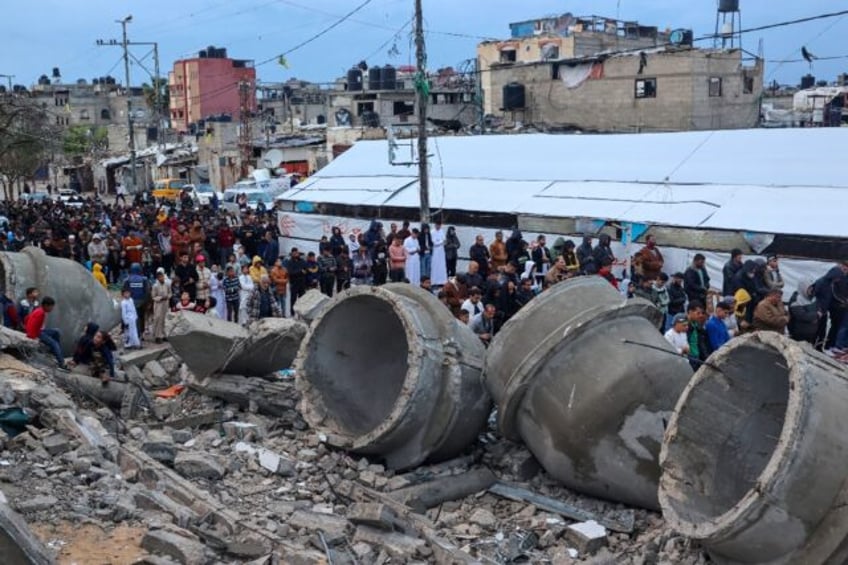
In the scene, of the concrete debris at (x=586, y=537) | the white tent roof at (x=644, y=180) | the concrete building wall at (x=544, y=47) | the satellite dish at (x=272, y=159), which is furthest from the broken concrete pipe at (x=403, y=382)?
the satellite dish at (x=272, y=159)

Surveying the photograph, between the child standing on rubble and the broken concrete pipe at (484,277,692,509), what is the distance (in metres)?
7.41

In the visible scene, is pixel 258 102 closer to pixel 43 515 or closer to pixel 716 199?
pixel 716 199

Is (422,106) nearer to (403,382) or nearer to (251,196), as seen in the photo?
(403,382)

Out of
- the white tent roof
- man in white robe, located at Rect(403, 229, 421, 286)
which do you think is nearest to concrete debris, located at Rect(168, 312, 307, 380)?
man in white robe, located at Rect(403, 229, 421, 286)

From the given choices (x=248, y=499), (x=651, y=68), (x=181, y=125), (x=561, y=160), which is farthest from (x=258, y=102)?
(x=248, y=499)

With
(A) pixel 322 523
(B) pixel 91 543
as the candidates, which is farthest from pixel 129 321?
(B) pixel 91 543

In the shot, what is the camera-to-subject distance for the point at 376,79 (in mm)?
49500

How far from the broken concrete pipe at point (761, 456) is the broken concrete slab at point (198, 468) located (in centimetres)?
457

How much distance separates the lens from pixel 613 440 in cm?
925

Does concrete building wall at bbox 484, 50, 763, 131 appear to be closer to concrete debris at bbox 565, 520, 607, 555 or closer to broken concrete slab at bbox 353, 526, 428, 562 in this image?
concrete debris at bbox 565, 520, 607, 555

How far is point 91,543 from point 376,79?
43.5m

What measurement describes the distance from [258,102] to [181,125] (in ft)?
34.2

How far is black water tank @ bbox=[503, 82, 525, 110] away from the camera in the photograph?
119 ft

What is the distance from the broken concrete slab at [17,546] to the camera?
21.5ft
